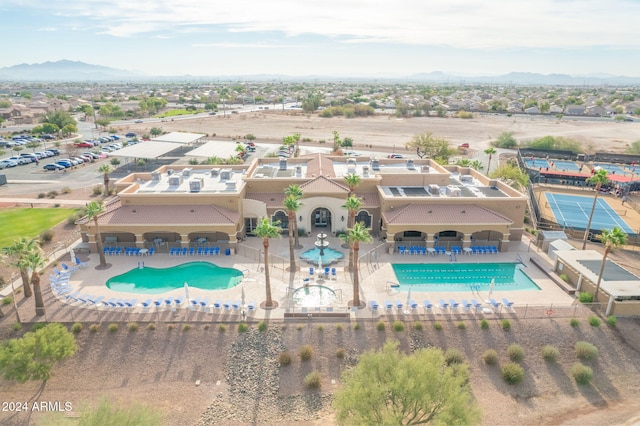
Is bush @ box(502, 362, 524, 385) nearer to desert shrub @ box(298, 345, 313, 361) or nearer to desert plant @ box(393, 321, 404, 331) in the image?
desert plant @ box(393, 321, 404, 331)

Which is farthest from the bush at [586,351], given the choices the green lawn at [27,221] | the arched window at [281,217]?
the green lawn at [27,221]

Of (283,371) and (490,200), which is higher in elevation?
(490,200)

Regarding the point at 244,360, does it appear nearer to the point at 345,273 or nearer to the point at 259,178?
the point at 345,273

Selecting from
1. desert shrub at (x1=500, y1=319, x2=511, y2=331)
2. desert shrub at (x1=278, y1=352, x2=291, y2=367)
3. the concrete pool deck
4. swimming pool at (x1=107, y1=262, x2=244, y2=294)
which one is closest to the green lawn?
the concrete pool deck

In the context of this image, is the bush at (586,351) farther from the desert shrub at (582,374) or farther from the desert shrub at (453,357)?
the desert shrub at (453,357)

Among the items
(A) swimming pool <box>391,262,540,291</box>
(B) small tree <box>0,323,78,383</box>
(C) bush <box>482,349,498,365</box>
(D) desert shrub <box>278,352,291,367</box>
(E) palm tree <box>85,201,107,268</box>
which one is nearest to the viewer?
(B) small tree <box>0,323,78,383</box>

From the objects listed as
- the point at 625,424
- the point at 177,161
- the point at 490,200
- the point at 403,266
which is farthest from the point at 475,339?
the point at 177,161
